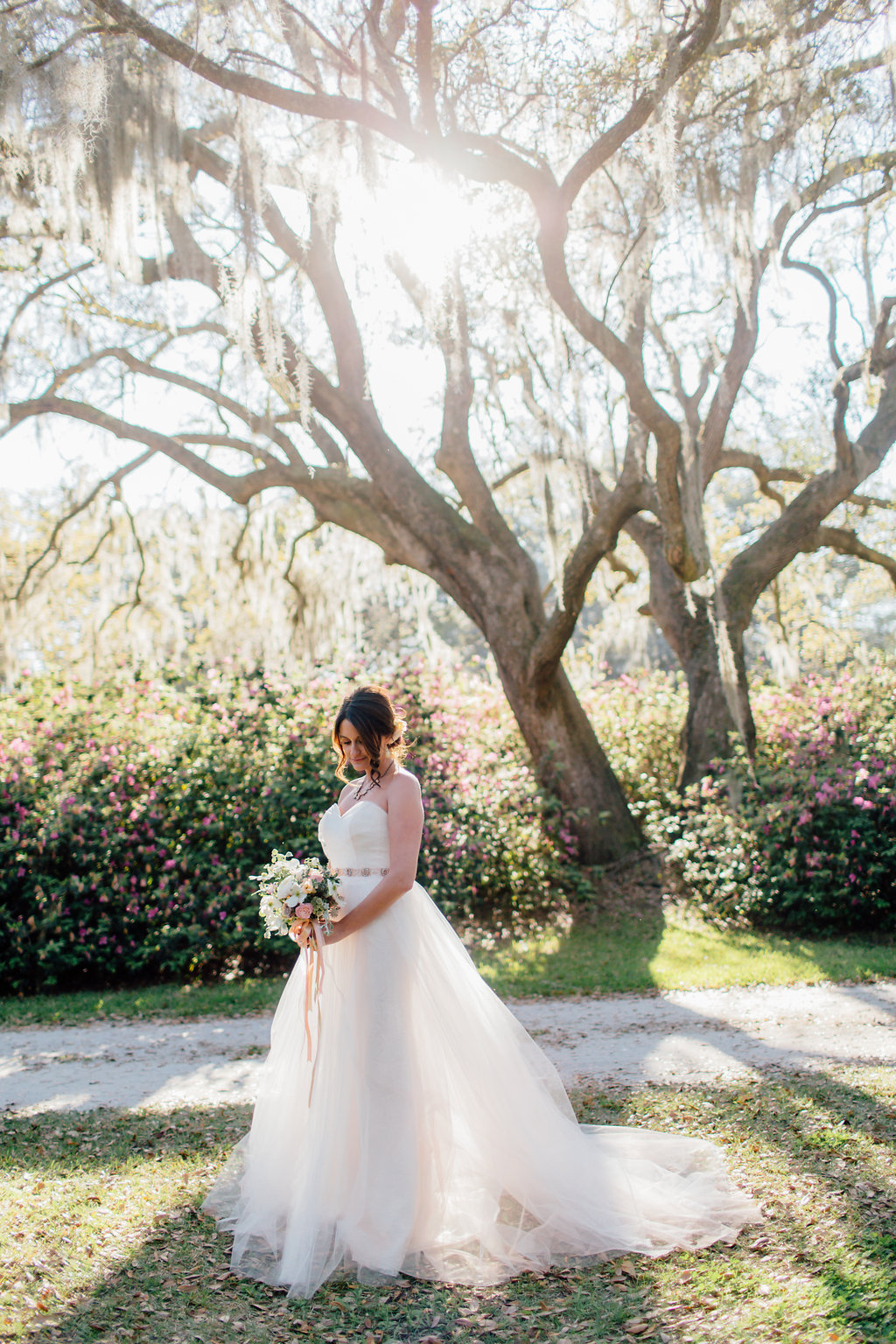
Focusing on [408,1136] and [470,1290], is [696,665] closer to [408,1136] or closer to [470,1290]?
[408,1136]

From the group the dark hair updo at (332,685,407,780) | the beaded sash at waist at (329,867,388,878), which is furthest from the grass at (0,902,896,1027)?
the dark hair updo at (332,685,407,780)

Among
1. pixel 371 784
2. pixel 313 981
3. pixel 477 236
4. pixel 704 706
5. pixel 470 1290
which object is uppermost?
pixel 477 236

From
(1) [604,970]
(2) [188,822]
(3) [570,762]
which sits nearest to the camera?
(1) [604,970]

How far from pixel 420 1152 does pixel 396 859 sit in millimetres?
919

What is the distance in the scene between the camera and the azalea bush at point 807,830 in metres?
8.07

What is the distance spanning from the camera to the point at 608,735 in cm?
1095

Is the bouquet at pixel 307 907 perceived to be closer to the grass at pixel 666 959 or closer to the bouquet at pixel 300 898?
the bouquet at pixel 300 898

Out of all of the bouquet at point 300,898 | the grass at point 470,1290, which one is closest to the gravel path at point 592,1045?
the grass at point 470,1290

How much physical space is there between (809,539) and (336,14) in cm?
629

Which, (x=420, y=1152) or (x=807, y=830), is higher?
(x=807, y=830)

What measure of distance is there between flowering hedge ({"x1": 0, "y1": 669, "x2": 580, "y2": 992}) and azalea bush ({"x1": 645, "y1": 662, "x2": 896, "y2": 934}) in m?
1.21

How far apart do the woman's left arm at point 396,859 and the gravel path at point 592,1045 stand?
1.95 meters

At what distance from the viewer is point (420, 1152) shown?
3.20m

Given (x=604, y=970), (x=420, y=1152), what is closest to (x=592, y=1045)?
(x=604, y=970)
